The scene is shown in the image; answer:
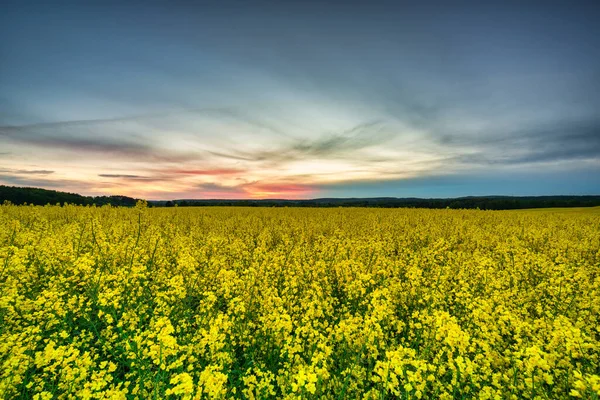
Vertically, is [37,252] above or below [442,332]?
above

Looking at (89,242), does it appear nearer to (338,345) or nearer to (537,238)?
(338,345)

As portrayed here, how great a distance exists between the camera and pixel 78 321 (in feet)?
16.5

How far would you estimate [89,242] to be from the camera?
336 inches

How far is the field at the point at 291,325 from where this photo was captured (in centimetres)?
298

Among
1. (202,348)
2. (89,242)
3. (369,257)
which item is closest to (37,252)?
(89,242)

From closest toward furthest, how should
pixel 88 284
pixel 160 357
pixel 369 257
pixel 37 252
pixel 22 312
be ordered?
pixel 160 357, pixel 22 312, pixel 88 284, pixel 37 252, pixel 369 257

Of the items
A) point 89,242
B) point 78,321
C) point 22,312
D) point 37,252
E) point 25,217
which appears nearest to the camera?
point 22,312

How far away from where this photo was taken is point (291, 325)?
12.5ft

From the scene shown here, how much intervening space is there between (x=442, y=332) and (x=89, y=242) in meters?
9.47

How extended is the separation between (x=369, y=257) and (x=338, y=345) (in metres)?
4.16

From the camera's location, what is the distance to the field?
2977 mm

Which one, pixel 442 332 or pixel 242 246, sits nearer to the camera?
pixel 442 332

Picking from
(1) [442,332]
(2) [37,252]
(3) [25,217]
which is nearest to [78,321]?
(2) [37,252]

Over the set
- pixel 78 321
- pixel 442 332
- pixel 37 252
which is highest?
pixel 37 252
